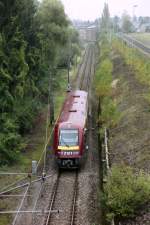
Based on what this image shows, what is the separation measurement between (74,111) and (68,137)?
14.3 ft

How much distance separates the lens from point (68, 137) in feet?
95.2

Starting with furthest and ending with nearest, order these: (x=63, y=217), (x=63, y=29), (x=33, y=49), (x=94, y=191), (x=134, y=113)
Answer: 1. (x=63, y=29)
2. (x=33, y=49)
3. (x=134, y=113)
4. (x=94, y=191)
5. (x=63, y=217)

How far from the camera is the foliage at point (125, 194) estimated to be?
20.1 meters

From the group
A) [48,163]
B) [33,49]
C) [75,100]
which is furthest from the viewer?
[33,49]

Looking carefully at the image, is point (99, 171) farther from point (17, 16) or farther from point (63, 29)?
point (63, 29)

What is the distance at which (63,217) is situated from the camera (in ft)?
72.9

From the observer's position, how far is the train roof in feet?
98.4

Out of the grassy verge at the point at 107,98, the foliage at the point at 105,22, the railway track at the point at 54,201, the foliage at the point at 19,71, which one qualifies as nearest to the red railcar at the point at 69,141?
the railway track at the point at 54,201

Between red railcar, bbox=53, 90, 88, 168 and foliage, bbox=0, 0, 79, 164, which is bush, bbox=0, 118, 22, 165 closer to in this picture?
foliage, bbox=0, 0, 79, 164

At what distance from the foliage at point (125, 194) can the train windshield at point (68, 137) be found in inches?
297

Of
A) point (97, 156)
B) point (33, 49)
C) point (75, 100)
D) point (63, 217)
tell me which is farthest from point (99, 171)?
point (33, 49)

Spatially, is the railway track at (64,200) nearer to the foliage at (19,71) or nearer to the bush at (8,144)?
the bush at (8,144)

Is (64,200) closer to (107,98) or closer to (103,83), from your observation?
(107,98)

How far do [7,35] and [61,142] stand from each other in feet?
36.2
